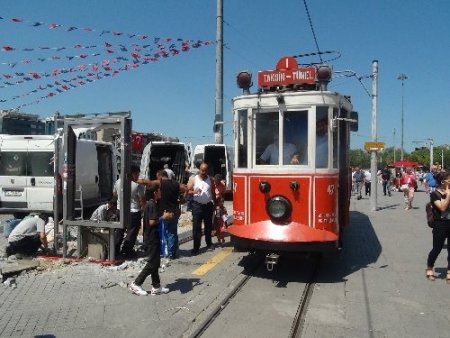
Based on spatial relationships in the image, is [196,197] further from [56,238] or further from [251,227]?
[56,238]

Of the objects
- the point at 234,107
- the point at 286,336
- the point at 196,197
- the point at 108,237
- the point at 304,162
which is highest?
the point at 234,107

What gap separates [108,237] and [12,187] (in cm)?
610

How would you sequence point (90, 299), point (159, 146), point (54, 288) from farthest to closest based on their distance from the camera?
point (159, 146)
point (54, 288)
point (90, 299)

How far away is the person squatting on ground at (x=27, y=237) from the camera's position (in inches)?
307

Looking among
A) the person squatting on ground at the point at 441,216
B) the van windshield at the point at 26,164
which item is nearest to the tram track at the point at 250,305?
the person squatting on ground at the point at 441,216

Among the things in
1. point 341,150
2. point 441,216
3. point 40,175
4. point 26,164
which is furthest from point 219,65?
point 441,216

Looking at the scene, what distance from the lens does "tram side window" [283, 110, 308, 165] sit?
695 cm

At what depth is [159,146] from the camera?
60.1 feet

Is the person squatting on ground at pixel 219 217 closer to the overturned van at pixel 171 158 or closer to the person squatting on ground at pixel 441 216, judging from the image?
the person squatting on ground at pixel 441 216

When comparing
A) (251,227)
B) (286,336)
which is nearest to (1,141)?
(251,227)

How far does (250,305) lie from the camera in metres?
5.70

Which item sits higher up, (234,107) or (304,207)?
(234,107)

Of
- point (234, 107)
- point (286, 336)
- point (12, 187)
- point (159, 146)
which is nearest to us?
point (286, 336)

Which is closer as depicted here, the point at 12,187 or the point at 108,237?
the point at 108,237
